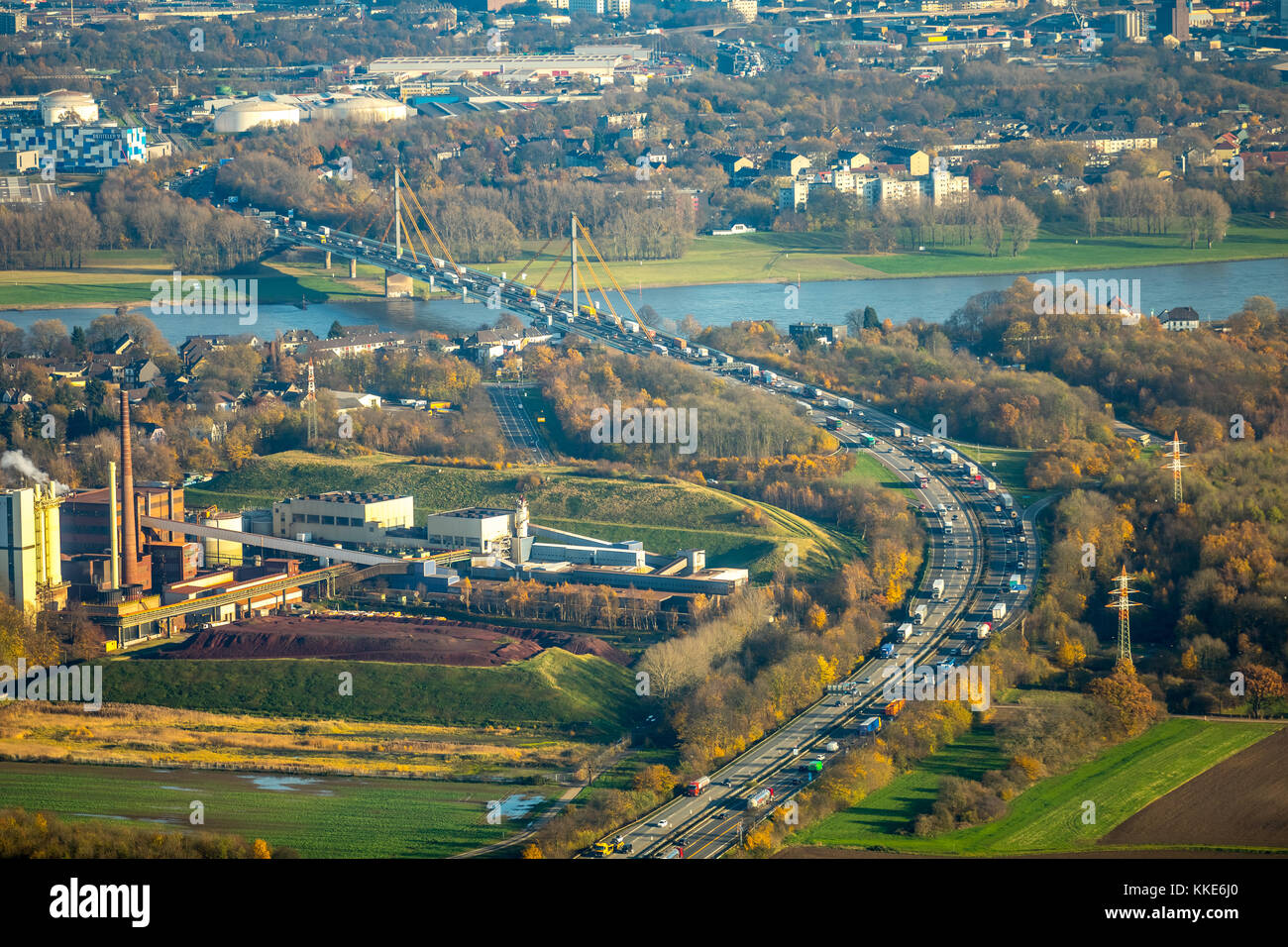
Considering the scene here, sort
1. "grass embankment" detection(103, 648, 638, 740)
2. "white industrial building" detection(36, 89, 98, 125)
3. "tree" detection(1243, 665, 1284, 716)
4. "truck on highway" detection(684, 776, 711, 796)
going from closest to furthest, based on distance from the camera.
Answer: "truck on highway" detection(684, 776, 711, 796)
"grass embankment" detection(103, 648, 638, 740)
"tree" detection(1243, 665, 1284, 716)
"white industrial building" detection(36, 89, 98, 125)

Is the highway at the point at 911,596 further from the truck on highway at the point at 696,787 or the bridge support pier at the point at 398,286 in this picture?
the bridge support pier at the point at 398,286

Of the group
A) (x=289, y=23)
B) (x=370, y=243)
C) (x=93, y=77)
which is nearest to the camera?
(x=370, y=243)

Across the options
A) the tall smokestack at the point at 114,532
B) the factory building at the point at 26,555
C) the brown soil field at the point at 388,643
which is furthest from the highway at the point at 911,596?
the factory building at the point at 26,555

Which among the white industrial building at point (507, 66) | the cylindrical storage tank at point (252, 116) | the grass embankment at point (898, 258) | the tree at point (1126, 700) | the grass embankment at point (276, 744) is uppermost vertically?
the white industrial building at point (507, 66)

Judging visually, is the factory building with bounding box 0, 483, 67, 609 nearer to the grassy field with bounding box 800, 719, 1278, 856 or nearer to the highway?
the highway

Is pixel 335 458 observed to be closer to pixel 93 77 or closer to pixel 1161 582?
pixel 1161 582

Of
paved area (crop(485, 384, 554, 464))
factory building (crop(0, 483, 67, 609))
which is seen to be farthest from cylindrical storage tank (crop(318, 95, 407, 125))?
factory building (crop(0, 483, 67, 609))

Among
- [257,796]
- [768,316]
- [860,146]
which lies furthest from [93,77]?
[257,796]
